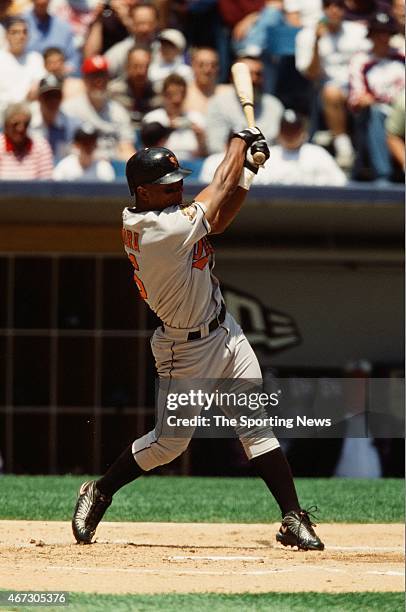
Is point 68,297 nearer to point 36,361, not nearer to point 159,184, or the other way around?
point 36,361

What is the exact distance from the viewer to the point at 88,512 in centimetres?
529

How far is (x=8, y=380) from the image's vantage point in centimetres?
1109

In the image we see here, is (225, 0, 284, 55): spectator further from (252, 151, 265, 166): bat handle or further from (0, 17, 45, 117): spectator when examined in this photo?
(252, 151, 265, 166): bat handle

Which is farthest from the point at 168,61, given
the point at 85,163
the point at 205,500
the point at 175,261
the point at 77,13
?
the point at 175,261

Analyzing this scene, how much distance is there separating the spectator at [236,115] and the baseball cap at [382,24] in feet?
3.64

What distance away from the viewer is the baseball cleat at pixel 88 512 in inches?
208

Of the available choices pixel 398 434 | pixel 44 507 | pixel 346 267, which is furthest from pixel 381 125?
pixel 44 507

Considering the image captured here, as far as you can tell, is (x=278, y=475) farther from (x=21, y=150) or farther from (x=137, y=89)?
(x=137, y=89)

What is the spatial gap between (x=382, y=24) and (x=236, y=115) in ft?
5.29

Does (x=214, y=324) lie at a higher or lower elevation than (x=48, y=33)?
lower

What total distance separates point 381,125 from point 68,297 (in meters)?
3.11

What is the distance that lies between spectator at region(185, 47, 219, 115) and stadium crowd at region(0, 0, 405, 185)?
0.04ft

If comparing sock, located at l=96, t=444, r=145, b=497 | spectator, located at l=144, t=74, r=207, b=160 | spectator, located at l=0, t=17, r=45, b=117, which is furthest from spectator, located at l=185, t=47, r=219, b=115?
sock, located at l=96, t=444, r=145, b=497

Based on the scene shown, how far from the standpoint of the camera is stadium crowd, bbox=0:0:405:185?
1016 centimetres
